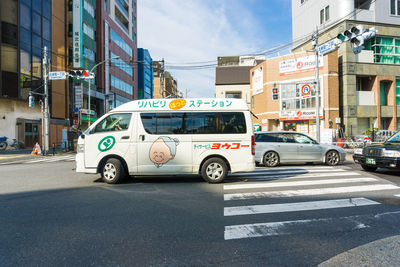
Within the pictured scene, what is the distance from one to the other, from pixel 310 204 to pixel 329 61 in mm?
27473

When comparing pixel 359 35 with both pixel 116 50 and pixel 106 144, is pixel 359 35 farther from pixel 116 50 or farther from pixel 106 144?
pixel 116 50

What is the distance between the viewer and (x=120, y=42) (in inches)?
1941

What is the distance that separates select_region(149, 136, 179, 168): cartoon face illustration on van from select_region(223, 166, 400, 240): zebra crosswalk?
1.82 metres

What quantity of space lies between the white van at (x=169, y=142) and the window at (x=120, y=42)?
4255cm

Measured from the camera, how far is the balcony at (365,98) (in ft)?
96.6

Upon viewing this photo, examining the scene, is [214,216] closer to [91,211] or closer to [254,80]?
[91,211]

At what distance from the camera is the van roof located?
7.78 meters

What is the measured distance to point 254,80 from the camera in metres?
36.8

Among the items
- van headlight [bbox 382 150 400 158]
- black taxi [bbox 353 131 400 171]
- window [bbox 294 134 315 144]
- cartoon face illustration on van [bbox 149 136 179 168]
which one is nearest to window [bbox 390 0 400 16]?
window [bbox 294 134 315 144]

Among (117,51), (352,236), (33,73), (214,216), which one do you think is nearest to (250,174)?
(214,216)

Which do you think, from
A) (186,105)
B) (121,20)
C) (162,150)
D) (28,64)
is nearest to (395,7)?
(186,105)

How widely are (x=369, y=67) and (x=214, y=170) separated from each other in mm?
29523

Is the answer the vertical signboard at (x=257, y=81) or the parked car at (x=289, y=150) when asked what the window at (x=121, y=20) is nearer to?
the vertical signboard at (x=257, y=81)

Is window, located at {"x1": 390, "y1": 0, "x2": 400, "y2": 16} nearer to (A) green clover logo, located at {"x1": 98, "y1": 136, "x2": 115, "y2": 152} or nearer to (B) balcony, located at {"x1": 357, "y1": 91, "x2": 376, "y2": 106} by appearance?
(B) balcony, located at {"x1": 357, "y1": 91, "x2": 376, "y2": 106}
